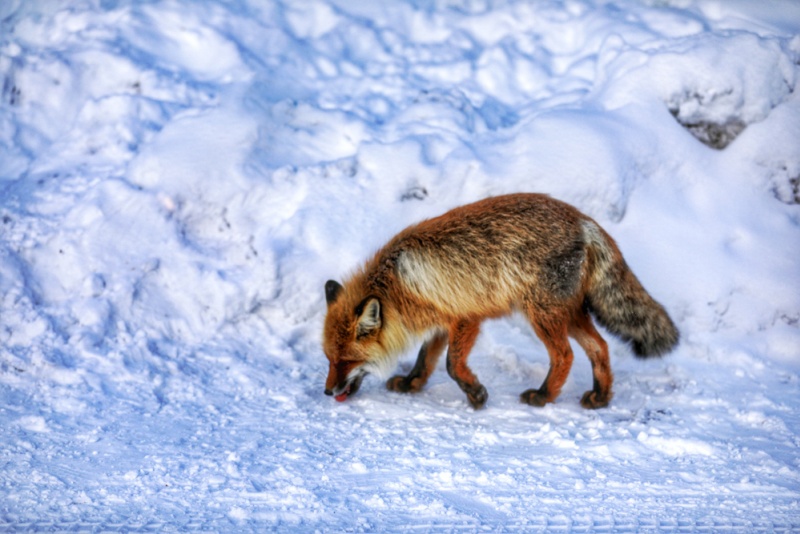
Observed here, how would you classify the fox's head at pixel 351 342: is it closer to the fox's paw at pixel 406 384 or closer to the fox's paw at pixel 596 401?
the fox's paw at pixel 406 384

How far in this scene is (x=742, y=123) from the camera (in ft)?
22.0

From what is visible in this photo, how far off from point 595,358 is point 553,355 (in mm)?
346

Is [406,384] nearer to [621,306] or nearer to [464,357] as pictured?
[464,357]

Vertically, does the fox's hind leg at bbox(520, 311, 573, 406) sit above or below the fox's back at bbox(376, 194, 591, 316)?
below

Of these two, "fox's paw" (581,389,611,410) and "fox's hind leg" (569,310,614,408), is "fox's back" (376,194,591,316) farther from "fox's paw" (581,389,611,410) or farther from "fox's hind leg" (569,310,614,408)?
"fox's paw" (581,389,611,410)

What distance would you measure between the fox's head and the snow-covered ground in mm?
238

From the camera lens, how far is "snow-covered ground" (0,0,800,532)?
3754mm

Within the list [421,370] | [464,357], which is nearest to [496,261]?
[464,357]

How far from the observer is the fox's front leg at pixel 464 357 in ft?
15.9

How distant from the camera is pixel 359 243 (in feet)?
20.1

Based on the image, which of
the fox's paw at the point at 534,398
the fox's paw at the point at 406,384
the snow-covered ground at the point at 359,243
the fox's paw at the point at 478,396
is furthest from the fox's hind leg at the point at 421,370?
the fox's paw at the point at 534,398

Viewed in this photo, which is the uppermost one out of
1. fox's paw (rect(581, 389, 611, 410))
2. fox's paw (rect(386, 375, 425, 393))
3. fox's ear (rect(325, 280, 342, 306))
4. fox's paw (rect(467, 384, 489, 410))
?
fox's ear (rect(325, 280, 342, 306))

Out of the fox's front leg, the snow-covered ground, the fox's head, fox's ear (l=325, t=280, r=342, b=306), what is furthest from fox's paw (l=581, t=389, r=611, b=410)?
fox's ear (l=325, t=280, r=342, b=306)

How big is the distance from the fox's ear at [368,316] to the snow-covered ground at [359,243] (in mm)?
573
